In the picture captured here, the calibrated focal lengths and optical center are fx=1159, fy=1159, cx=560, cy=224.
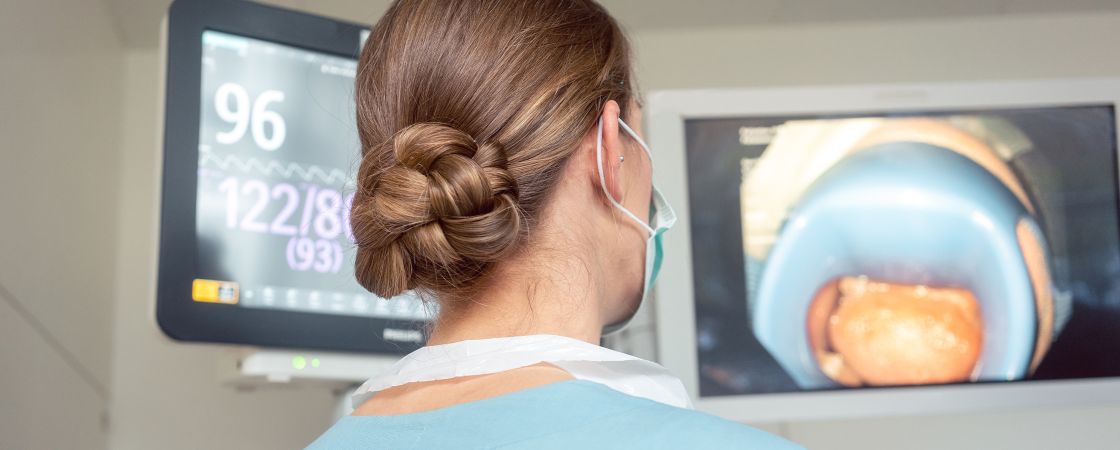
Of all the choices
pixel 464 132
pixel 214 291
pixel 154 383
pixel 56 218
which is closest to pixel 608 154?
pixel 464 132

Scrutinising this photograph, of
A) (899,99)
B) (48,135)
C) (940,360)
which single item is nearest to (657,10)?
(899,99)

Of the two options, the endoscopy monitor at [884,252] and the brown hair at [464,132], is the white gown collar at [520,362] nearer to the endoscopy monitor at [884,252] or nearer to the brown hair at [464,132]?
the brown hair at [464,132]

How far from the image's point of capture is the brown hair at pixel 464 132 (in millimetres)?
772

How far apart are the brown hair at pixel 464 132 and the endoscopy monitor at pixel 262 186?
445mm

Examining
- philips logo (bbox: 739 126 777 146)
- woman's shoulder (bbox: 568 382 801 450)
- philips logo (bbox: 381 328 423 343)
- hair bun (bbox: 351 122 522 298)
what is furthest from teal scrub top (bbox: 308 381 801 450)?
philips logo (bbox: 739 126 777 146)

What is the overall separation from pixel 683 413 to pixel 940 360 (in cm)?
86

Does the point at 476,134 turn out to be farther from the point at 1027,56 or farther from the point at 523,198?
the point at 1027,56

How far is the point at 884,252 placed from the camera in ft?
4.81

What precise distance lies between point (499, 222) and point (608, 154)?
12cm

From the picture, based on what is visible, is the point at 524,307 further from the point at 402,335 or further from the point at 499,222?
the point at 402,335

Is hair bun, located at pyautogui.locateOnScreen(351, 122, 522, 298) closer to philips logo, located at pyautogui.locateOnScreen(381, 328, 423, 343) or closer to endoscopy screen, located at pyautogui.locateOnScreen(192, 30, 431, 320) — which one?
endoscopy screen, located at pyautogui.locateOnScreen(192, 30, 431, 320)

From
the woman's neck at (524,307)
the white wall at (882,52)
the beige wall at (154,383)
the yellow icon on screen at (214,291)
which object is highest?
the white wall at (882,52)

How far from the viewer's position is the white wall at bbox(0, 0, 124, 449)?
1304mm

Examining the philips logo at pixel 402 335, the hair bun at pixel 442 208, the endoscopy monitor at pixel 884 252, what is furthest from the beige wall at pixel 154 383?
the hair bun at pixel 442 208
